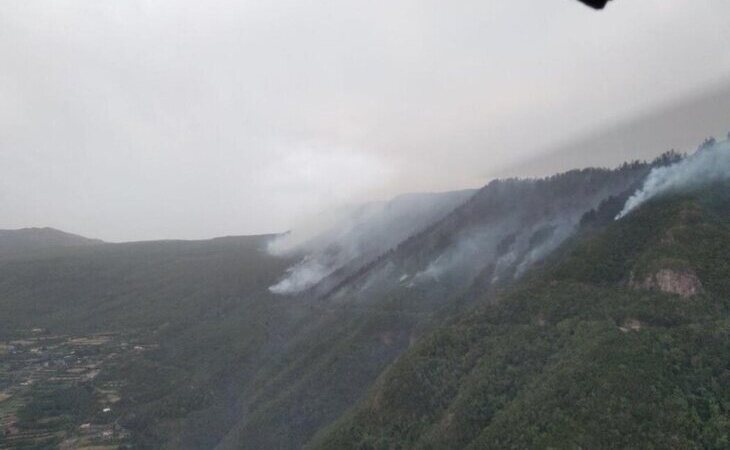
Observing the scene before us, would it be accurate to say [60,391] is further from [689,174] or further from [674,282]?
[689,174]

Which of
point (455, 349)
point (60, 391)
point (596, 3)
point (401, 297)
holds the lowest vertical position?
point (60, 391)

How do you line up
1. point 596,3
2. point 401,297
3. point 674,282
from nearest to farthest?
1. point 596,3
2. point 674,282
3. point 401,297

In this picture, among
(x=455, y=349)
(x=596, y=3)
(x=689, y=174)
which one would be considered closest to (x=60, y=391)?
(x=455, y=349)

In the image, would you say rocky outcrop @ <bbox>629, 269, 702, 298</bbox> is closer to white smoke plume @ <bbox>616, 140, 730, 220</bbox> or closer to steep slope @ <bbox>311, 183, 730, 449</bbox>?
steep slope @ <bbox>311, 183, 730, 449</bbox>

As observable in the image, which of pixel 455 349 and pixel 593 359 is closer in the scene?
pixel 593 359

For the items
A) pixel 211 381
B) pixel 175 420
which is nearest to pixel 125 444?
pixel 175 420

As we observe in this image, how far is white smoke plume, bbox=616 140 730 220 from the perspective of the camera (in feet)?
389

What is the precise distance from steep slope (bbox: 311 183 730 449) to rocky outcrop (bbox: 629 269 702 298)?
0.23m

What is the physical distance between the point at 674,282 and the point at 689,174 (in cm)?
6367

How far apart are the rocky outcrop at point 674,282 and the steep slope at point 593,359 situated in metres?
0.23

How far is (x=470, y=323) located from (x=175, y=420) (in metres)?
71.4

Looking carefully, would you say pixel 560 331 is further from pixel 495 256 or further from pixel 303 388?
pixel 495 256

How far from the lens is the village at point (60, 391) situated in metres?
112

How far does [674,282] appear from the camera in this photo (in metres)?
75.8
